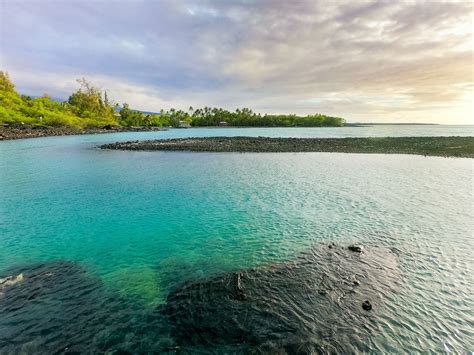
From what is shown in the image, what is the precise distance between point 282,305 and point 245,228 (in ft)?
23.8

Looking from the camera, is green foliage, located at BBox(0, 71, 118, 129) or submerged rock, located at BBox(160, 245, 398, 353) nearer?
submerged rock, located at BBox(160, 245, 398, 353)

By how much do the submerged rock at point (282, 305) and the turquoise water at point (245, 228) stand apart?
2.28 ft

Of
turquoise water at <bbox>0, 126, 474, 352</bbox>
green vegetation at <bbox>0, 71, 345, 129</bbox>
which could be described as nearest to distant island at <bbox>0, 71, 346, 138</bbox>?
green vegetation at <bbox>0, 71, 345, 129</bbox>

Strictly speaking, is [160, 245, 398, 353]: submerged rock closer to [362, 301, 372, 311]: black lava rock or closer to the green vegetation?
[362, 301, 372, 311]: black lava rock

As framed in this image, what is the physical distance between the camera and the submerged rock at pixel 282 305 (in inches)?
289

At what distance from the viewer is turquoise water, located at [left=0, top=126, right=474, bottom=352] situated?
30.6 feet

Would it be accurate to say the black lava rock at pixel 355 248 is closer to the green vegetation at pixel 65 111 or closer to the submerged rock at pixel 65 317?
the submerged rock at pixel 65 317

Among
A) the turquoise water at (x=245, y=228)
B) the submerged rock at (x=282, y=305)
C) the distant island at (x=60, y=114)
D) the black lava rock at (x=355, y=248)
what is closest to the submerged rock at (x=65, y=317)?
the turquoise water at (x=245, y=228)

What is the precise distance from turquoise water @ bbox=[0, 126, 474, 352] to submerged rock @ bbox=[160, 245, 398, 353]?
69 cm

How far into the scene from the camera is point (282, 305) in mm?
8805

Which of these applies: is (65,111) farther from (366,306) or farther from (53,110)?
(366,306)

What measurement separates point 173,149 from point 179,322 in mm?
53949

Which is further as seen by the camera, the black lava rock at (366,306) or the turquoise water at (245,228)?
the turquoise water at (245,228)

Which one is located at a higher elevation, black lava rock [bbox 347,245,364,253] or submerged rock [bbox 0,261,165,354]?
black lava rock [bbox 347,245,364,253]
